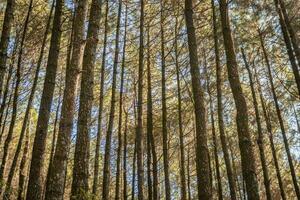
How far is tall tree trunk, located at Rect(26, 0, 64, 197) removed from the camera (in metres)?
4.67

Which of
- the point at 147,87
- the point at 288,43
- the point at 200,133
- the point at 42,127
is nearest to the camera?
the point at 200,133

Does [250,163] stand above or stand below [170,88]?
below

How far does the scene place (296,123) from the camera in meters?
14.7

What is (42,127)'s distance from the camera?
5023mm

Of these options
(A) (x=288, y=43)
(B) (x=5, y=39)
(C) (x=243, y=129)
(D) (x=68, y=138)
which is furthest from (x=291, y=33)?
(B) (x=5, y=39)

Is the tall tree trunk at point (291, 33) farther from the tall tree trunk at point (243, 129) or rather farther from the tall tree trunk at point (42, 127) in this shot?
the tall tree trunk at point (42, 127)

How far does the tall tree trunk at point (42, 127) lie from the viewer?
15.3 feet

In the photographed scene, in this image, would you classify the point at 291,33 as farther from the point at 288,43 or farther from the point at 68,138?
the point at 68,138

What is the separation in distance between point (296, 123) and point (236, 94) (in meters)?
11.2

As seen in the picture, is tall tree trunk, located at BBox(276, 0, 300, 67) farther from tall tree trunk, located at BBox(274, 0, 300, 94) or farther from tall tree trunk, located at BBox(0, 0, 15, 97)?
tall tree trunk, located at BBox(0, 0, 15, 97)

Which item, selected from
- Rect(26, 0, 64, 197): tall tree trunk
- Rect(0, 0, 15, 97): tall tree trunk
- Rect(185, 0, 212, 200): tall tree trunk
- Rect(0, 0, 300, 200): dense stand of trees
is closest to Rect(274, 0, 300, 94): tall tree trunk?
Rect(0, 0, 300, 200): dense stand of trees

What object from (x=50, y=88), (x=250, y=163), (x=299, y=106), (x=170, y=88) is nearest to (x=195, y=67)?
(x=250, y=163)

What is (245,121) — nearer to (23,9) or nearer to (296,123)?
(23,9)

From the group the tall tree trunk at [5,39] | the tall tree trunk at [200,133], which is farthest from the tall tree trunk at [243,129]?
the tall tree trunk at [5,39]
